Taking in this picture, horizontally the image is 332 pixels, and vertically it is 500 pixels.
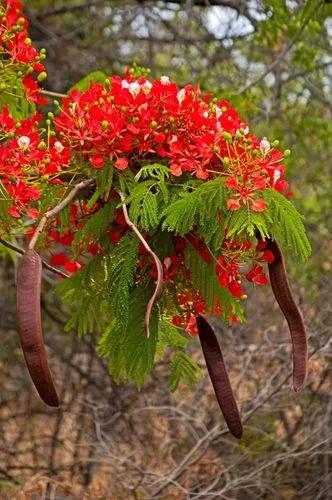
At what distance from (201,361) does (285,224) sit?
177 inches

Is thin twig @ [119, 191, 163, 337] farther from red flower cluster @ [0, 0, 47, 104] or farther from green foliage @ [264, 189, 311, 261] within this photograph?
red flower cluster @ [0, 0, 47, 104]

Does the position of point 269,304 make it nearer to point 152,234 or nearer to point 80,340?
point 80,340

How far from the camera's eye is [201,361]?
20.2 feet

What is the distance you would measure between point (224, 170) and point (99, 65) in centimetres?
517

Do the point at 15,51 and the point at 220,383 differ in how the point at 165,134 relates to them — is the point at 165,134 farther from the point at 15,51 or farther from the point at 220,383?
the point at 15,51

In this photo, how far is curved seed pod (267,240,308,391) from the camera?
174 centimetres

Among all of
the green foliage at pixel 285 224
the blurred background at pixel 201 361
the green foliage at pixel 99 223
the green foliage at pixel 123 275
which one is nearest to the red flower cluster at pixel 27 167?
the green foliage at pixel 99 223

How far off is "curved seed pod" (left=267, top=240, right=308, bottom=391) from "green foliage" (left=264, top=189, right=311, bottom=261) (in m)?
0.06

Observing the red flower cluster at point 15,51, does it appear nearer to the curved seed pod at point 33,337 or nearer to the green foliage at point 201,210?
the green foliage at point 201,210

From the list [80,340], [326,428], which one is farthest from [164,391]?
[326,428]

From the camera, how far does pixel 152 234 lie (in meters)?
1.85

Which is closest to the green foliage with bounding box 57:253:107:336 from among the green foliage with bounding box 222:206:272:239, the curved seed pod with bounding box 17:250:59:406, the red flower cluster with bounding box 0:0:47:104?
the green foliage with bounding box 222:206:272:239

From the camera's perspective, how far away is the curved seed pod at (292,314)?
174 cm

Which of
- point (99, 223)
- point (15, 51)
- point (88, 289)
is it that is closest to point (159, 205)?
point (99, 223)
